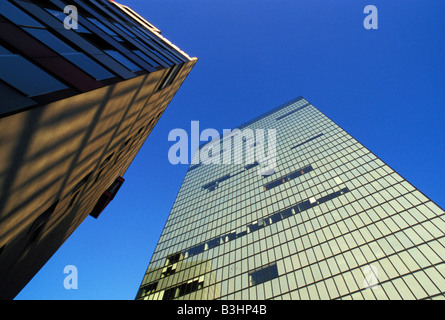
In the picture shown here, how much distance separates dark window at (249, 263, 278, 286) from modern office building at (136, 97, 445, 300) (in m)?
0.14

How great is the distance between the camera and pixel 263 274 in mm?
29672

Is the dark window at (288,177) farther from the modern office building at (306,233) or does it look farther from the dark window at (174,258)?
the dark window at (174,258)

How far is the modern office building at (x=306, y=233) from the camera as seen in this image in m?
23.4

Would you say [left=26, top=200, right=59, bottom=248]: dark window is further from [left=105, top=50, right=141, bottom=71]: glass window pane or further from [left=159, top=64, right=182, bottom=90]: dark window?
[left=159, top=64, right=182, bottom=90]: dark window

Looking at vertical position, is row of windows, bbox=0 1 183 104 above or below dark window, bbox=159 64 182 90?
below

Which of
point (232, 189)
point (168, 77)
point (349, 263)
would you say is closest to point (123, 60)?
point (168, 77)

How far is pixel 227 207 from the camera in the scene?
1924 inches

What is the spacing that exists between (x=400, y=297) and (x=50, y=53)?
31.2 metres

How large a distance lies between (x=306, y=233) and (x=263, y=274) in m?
8.71

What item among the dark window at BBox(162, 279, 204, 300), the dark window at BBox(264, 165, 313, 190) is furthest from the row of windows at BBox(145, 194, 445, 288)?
the dark window at BBox(264, 165, 313, 190)

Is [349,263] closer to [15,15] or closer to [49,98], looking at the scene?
[49,98]

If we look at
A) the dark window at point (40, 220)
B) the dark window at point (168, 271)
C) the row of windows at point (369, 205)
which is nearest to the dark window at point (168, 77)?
the dark window at point (40, 220)

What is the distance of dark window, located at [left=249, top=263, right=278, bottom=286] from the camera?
1143 inches

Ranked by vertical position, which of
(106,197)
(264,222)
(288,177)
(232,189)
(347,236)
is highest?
(232,189)
